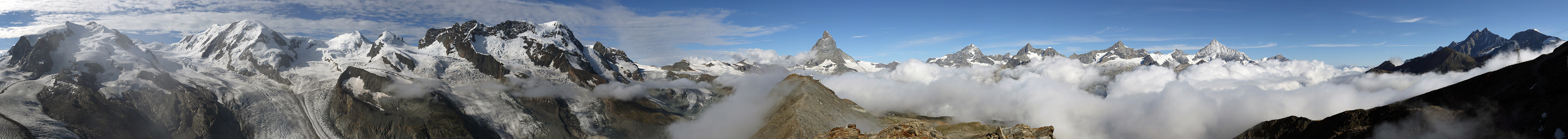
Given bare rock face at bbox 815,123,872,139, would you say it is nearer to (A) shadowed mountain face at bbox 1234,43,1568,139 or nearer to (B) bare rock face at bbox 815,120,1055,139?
(B) bare rock face at bbox 815,120,1055,139

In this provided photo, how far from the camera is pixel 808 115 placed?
130375mm

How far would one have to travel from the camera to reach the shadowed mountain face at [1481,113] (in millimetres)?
63344

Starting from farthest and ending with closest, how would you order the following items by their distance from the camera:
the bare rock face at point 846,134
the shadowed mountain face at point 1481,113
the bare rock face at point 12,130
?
the bare rock face at point 12,130 < the bare rock face at point 846,134 < the shadowed mountain face at point 1481,113

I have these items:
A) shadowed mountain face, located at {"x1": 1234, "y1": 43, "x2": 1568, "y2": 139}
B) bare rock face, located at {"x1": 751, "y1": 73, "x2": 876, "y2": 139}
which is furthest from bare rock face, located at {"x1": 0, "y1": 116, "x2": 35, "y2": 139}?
shadowed mountain face, located at {"x1": 1234, "y1": 43, "x2": 1568, "y2": 139}

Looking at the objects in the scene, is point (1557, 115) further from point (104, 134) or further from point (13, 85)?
point (13, 85)

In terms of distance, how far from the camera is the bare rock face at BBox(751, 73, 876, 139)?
119250 millimetres

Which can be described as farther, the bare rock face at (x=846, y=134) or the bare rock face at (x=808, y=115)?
the bare rock face at (x=808, y=115)

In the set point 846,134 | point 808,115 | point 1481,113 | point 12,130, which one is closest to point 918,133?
point 846,134

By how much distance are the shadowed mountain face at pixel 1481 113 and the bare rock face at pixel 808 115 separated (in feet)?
268

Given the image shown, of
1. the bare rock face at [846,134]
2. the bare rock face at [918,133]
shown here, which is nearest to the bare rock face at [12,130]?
the bare rock face at [918,133]

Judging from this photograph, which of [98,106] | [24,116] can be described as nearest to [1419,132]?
[24,116]

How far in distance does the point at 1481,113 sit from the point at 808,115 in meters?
104

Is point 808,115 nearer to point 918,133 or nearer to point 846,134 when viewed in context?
point 846,134

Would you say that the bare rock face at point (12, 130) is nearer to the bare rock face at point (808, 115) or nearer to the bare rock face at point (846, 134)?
the bare rock face at point (808, 115)
